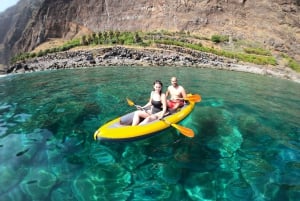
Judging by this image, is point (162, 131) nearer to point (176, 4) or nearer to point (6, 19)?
point (176, 4)

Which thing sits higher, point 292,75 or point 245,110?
point 245,110

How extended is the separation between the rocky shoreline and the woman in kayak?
2493cm

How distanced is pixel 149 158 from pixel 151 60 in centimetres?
2890

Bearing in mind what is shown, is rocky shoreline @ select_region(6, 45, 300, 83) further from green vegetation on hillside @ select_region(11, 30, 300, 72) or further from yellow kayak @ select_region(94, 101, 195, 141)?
yellow kayak @ select_region(94, 101, 195, 141)

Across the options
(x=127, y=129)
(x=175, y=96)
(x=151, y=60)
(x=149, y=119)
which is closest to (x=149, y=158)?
(x=127, y=129)

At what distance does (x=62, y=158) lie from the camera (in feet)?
25.0

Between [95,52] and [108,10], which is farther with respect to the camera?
[108,10]

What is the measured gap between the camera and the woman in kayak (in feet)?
28.7

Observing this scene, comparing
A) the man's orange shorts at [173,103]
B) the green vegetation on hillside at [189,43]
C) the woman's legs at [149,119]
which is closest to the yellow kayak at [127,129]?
the woman's legs at [149,119]

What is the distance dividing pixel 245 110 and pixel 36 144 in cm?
906

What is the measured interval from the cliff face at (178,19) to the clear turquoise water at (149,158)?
1469 inches

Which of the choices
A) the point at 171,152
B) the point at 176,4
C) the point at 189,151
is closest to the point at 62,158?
the point at 171,152

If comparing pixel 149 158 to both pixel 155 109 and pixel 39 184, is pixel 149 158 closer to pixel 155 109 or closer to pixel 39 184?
pixel 155 109

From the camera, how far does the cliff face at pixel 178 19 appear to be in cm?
4781
